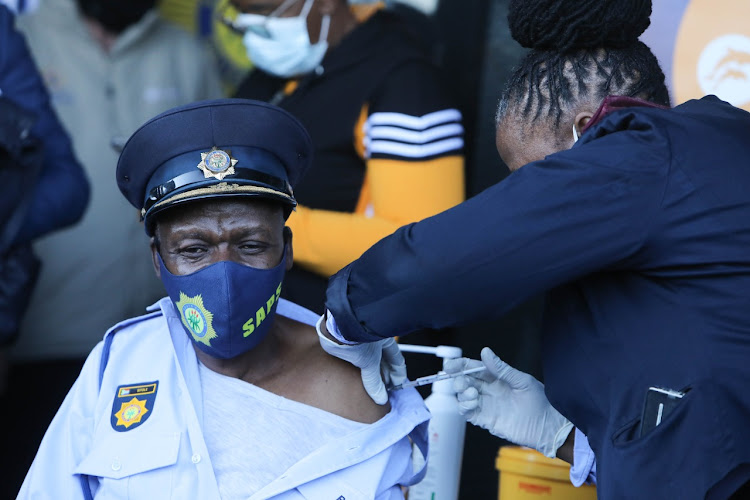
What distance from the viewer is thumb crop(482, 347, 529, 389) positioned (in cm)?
225

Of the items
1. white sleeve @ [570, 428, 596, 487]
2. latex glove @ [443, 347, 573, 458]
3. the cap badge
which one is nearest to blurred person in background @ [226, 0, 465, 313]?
latex glove @ [443, 347, 573, 458]

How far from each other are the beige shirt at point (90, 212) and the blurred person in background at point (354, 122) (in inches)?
37.2

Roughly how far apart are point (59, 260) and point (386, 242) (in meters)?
2.72

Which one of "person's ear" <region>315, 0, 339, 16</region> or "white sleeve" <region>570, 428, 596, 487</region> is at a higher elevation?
"person's ear" <region>315, 0, 339, 16</region>

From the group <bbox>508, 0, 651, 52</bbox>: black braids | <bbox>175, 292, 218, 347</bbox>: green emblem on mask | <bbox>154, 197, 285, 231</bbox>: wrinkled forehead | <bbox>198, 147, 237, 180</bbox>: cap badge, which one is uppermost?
<bbox>508, 0, 651, 52</bbox>: black braids

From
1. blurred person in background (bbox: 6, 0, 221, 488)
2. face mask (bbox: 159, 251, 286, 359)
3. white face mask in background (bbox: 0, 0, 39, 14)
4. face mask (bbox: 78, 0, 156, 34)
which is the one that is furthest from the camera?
face mask (bbox: 78, 0, 156, 34)

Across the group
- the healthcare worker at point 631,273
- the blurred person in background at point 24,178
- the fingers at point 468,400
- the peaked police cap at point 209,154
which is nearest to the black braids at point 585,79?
the healthcare worker at point 631,273

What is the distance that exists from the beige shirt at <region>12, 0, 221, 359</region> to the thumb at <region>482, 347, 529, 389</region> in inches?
88.9

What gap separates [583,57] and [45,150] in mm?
2150

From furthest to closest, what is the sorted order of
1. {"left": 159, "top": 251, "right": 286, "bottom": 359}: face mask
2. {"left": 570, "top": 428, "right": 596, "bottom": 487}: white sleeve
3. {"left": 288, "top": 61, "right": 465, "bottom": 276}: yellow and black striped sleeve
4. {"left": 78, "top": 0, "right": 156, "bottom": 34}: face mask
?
{"left": 78, "top": 0, "right": 156, "bottom": 34}: face mask < {"left": 288, "top": 61, "right": 465, "bottom": 276}: yellow and black striped sleeve < {"left": 570, "top": 428, "right": 596, "bottom": 487}: white sleeve < {"left": 159, "top": 251, "right": 286, "bottom": 359}: face mask

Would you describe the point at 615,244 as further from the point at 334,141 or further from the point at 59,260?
the point at 59,260

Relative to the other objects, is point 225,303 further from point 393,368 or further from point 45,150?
point 45,150

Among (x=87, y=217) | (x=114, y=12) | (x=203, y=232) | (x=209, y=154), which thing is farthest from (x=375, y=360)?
(x=114, y=12)

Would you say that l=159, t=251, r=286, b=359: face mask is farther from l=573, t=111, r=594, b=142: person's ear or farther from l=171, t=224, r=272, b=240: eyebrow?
l=573, t=111, r=594, b=142: person's ear
